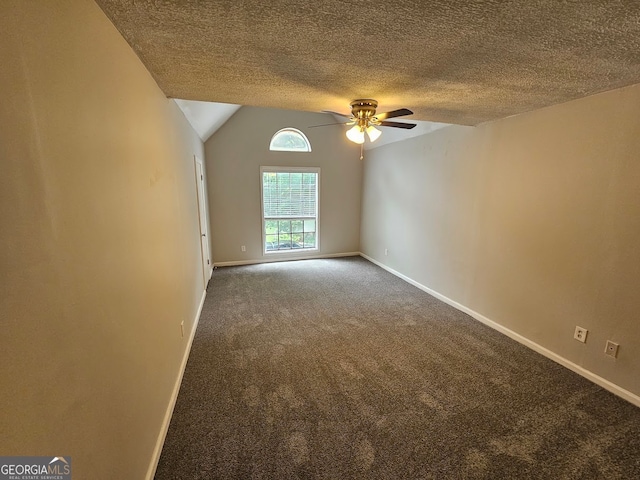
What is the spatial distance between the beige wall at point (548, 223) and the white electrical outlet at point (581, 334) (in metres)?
0.03

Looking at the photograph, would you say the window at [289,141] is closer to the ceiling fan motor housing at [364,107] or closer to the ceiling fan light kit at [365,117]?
the ceiling fan light kit at [365,117]

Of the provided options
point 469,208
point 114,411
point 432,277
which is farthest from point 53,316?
point 432,277

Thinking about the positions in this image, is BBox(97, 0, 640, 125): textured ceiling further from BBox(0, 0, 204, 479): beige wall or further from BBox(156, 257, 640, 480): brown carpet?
BBox(156, 257, 640, 480): brown carpet

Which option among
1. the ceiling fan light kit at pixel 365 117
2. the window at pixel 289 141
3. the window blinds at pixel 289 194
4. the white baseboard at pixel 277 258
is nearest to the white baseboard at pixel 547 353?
the white baseboard at pixel 277 258

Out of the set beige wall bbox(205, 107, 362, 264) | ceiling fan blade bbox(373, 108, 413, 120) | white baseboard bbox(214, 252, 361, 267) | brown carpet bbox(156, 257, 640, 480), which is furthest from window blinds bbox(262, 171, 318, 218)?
ceiling fan blade bbox(373, 108, 413, 120)

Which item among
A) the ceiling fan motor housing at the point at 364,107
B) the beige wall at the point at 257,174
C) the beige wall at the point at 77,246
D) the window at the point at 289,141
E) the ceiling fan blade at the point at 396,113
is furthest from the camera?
the window at the point at 289,141

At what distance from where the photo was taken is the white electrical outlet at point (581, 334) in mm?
2261

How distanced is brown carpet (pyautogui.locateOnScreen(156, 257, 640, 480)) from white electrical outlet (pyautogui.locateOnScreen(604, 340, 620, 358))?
0.96 feet

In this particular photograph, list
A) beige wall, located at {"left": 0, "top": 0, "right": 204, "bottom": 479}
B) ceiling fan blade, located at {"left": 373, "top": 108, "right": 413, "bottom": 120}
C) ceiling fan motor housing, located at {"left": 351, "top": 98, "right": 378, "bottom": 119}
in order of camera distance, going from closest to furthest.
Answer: beige wall, located at {"left": 0, "top": 0, "right": 204, "bottom": 479}
ceiling fan blade, located at {"left": 373, "top": 108, "right": 413, "bottom": 120}
ceiling fan motor housing, located at {"left": 351, "top": 98, "right": 378, "bottom": 119}

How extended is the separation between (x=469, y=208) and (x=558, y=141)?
1.07 metres

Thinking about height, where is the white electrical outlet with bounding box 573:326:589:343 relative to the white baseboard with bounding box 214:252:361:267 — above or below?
above

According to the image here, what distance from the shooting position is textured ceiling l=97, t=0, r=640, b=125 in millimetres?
1086

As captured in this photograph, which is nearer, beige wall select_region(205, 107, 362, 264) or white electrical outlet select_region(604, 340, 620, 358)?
white electrical outlet select_region(604, 340, 620, 358)

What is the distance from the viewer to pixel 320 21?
117cm
